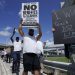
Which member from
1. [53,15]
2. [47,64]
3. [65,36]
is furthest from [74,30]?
[47,64]

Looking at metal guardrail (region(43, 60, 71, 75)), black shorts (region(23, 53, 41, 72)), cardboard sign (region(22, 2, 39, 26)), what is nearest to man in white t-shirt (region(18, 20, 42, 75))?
black shorts (region(23, 53, 41, 72))

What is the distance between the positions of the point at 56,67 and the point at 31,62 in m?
1.51

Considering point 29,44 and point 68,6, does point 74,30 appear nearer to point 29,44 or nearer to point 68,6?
point 68,6

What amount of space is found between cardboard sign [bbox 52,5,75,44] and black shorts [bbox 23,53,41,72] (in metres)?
1.19

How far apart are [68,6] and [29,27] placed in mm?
1487

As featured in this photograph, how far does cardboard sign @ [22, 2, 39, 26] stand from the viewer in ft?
28.1

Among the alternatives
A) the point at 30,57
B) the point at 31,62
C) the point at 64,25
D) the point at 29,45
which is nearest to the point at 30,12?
the point at 64,25

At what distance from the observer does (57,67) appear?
9562 mm

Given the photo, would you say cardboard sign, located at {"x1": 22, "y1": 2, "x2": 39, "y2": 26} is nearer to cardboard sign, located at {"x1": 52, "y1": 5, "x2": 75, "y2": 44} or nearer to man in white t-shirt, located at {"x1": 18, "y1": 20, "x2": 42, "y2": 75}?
man in white t-shirt, located at {"x1": 18, "y1": 20, "x2": 42, "y2": 75}

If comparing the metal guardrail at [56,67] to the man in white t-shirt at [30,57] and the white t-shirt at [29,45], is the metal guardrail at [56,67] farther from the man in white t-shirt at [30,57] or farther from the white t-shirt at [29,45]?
the white t-shirt at [29,45]

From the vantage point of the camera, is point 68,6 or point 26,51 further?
point 68,6

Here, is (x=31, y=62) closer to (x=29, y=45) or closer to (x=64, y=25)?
(x=29, y=45)

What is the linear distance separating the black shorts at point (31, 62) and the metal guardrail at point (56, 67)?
2.63 feet

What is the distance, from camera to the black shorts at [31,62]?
8.42 m
